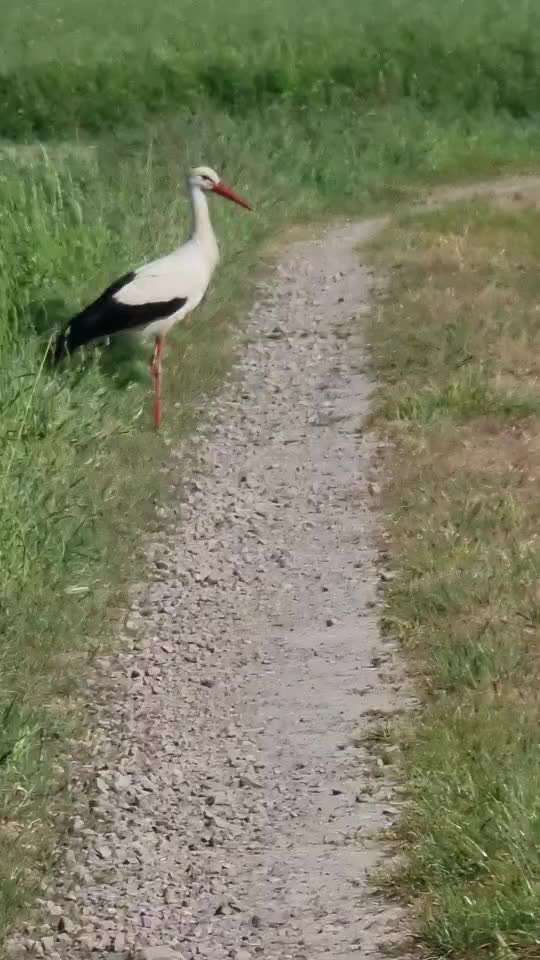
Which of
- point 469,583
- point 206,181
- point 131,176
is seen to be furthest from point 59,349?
point 131,176

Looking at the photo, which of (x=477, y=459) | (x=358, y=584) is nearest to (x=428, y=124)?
(x=477, y=459)

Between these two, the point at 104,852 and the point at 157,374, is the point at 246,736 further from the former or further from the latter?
the point at 157,374

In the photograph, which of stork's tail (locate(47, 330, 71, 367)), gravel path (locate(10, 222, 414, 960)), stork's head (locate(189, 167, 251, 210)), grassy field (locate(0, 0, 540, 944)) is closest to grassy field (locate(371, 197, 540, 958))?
gravel path (locate(10, 222, 414, 960))

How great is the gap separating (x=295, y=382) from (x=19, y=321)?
5.70ft

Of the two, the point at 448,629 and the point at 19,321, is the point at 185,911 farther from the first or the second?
the point at 19,321

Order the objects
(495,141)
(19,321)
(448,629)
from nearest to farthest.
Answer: (448,629) < (19,321) < (495,141)

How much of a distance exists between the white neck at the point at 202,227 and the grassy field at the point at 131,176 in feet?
Answer: 2.45

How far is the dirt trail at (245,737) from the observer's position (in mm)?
4914

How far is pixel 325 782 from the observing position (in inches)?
223

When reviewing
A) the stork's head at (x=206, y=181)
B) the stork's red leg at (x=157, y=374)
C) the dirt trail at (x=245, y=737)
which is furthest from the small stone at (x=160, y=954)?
the stork's head at (x=206, y=181)

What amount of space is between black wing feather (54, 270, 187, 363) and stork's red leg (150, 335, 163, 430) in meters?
0.23

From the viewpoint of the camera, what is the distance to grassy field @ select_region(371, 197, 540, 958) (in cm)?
468

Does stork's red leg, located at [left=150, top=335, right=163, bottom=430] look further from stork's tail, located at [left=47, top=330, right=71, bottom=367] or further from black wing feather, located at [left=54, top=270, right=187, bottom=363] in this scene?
stork's tail, located at [left=47, top=330, right=71, bottom=367]

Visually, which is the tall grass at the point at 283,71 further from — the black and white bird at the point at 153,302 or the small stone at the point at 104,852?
the small stone at the point at 104,852
